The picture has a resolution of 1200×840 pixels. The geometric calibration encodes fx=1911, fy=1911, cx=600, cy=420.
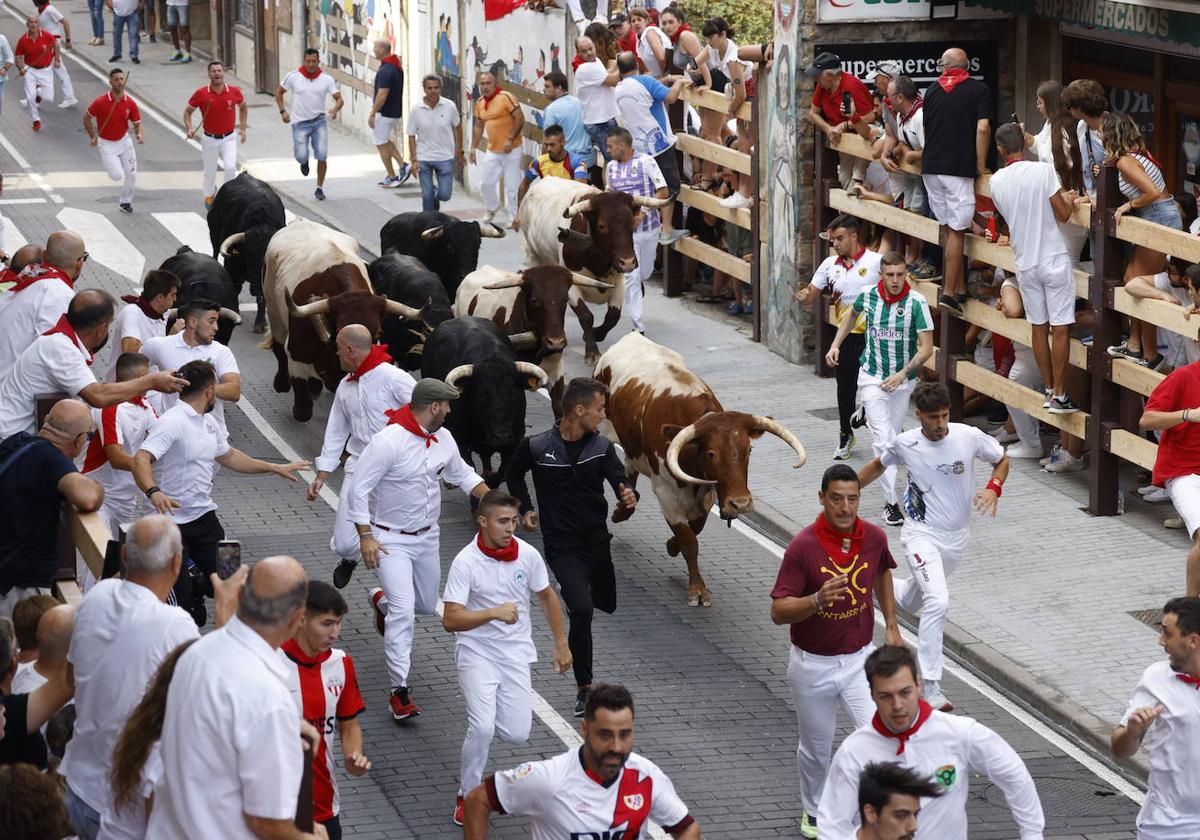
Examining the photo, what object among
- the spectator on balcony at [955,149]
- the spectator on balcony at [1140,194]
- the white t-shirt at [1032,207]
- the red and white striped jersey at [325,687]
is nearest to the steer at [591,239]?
the spectator on balcony at [955,149]

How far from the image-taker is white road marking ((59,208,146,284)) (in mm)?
24141

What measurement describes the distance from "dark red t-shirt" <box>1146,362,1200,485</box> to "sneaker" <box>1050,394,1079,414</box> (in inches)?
128

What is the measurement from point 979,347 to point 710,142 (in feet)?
17.8

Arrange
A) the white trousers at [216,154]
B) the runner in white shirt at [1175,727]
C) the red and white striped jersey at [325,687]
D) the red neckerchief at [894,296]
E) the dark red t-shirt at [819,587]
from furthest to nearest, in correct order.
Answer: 1. the white trousers at [216,154]
2. the red neckerchief at [894,296]
3. the dark red t-shirt at [819,587]
4. the red and white striped jersey at [325,687]
5. the runner in white shirt at [1175,727]

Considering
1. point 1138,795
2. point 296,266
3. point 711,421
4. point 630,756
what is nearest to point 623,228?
point 296,266

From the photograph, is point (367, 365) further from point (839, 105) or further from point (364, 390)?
point (839, 105)

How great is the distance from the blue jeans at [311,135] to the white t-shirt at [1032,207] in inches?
626

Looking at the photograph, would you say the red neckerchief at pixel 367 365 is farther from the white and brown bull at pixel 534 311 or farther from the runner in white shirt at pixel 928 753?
the runner in white shirt at pixel 928 753

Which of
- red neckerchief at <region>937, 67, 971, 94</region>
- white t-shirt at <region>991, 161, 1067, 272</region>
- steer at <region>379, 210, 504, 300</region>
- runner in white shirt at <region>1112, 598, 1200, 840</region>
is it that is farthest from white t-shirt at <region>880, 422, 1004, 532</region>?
steer at <region>379, 210, 504, 300</region>

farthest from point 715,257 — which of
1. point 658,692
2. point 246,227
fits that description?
point 658,692

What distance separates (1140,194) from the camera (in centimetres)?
1468

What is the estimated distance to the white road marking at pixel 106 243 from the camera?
24.1 m

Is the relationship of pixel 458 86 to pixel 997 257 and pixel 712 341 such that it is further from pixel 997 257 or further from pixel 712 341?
pixel 997 257

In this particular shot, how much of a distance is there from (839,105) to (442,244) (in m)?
4.36
